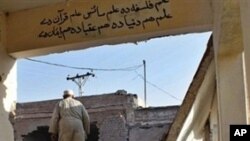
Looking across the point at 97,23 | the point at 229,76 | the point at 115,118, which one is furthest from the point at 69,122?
the point at 115,118

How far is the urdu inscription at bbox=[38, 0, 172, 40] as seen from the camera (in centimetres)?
256

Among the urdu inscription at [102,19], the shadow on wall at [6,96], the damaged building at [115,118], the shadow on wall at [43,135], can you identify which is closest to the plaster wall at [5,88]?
the shadow on wall at [6,96]

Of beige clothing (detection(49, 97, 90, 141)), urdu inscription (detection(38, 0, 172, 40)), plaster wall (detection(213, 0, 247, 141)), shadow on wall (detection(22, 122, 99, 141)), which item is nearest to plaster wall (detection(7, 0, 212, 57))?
urdu inscription (detection(38, 0, 172, 40))

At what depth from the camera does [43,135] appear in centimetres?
1163

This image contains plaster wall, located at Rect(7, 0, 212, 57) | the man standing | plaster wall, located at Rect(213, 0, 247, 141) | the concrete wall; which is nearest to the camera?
plaster wall, located at Rect(213, 0, 247, 141)

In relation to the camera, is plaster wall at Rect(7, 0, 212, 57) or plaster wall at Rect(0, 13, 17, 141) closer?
plaster wall at Rect(7, 0, 212, 57)

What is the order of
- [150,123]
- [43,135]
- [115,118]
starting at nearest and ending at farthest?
[150,123] → [115,118] → [43,135]

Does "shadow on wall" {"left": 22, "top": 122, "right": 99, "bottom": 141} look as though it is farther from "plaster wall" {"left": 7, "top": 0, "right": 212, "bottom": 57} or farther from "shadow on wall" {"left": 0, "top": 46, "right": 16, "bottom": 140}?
"plaster wall" {"left": 7, "top": 0, "right": 212, "bottom": 57}

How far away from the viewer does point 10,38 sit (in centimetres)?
285

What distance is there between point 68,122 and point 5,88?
2.14 meters

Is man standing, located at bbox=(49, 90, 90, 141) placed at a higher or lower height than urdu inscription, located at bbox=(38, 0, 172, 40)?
lower

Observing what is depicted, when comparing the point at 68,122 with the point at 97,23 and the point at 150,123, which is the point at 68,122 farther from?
the point at 150,123

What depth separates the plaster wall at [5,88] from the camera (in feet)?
9.30

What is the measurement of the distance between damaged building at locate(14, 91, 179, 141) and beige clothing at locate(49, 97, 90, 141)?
16.8 feet
